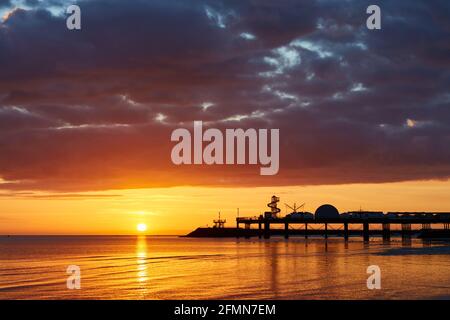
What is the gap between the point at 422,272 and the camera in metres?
74.4

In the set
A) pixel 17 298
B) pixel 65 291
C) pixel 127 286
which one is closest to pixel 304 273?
pixel 127 286

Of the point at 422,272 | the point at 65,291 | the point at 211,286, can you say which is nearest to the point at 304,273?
the point at 422,272

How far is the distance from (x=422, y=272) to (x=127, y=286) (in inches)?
1410

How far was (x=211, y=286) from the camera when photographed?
61656 mm
